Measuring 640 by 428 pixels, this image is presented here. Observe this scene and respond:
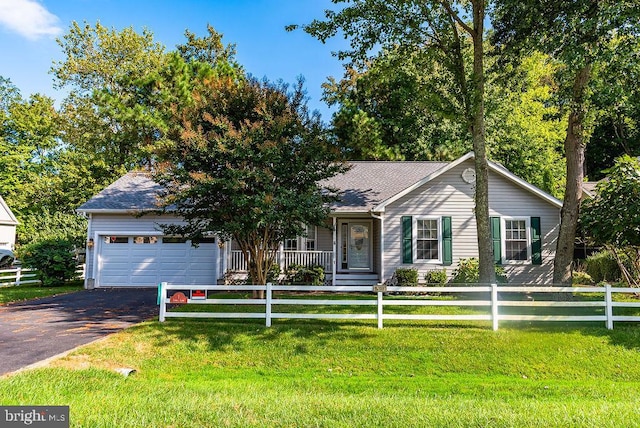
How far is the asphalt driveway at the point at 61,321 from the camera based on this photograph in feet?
22.8

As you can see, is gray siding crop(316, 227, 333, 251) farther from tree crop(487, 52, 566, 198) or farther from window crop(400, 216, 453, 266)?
tree crop(487, 52, 566, 198)

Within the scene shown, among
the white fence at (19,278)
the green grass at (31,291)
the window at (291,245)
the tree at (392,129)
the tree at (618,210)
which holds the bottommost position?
the green grass at (31,291)

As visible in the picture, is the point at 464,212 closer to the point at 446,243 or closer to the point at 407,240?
the point at 446,243

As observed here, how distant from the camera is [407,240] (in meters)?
13.9

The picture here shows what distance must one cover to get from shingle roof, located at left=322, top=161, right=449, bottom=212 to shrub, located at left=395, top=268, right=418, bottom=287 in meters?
2.57

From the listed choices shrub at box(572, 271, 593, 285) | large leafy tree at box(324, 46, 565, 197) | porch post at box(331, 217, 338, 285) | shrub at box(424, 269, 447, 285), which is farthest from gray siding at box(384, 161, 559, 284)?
large leafy tree at box(324, 46, 565, 197)

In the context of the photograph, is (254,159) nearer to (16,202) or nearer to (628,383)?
(628,383)

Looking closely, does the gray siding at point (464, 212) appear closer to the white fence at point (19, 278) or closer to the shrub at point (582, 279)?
the shrub at point (582, 279)

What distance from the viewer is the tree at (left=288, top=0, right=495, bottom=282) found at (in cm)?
1038

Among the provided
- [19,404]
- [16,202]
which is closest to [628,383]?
[19,404]

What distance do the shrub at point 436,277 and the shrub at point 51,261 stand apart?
1402cm

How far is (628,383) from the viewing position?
6293mm

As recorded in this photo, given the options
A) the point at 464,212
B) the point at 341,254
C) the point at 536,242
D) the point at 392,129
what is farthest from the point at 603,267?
the point at 392,129

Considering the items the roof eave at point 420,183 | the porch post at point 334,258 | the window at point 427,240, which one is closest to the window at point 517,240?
the window at point 427,240
